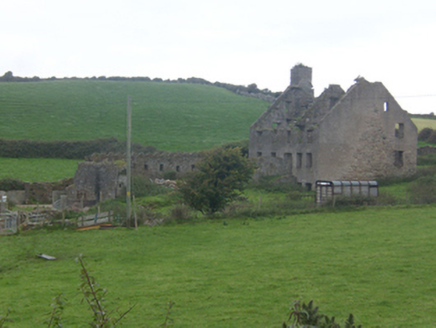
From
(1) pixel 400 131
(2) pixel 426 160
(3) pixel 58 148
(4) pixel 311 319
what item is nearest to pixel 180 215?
(4) pixel 311 319

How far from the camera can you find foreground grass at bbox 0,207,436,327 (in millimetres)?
12297

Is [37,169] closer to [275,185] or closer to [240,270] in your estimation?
[275,185]

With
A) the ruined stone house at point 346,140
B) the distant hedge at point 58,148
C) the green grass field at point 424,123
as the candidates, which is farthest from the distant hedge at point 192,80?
the ruined stone house at point 346,140

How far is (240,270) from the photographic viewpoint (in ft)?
52.6

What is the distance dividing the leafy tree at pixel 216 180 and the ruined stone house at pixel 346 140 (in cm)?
1103

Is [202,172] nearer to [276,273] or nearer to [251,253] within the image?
[251,253]

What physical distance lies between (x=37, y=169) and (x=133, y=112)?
1317 inches

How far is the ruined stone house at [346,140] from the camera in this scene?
37.9 meters

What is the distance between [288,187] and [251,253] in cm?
2019

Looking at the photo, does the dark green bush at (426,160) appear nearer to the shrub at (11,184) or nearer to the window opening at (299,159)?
the window opening at (299,159)

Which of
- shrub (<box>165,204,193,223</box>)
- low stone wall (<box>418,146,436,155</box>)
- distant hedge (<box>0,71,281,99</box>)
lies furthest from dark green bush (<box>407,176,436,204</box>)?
distant hedge (<box>0,71,281,99</box>)

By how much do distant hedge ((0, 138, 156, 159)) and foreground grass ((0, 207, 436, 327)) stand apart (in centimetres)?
4000

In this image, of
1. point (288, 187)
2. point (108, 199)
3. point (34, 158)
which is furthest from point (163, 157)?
point (34, 158)

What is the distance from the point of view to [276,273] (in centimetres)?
1542
